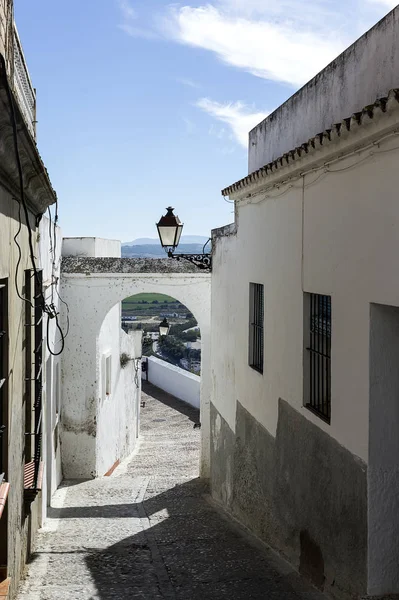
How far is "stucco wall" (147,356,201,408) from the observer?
22.3 metres

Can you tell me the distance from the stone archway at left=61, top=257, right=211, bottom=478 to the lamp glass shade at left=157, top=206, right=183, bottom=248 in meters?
2.10

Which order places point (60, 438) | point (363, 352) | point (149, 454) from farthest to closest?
1. point (149, 454)
2. point (60, 438)
3. point (363, 352)

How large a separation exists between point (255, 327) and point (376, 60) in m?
4.12

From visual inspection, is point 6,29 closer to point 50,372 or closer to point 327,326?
point 327,326

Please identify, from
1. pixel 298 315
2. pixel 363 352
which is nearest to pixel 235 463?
pixel 298 315

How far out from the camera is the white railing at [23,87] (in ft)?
21.6

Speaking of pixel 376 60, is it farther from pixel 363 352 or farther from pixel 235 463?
pixel 235 463

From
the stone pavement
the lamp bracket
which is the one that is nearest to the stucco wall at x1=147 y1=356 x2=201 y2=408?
the stone pavement

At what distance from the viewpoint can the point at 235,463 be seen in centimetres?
978

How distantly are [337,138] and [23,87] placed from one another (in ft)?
11.9

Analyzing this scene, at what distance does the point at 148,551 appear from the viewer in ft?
25.8

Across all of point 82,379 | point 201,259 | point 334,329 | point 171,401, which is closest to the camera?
point 334,329

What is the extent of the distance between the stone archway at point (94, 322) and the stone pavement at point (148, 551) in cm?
60

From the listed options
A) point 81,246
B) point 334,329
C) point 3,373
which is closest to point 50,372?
point 81,246
